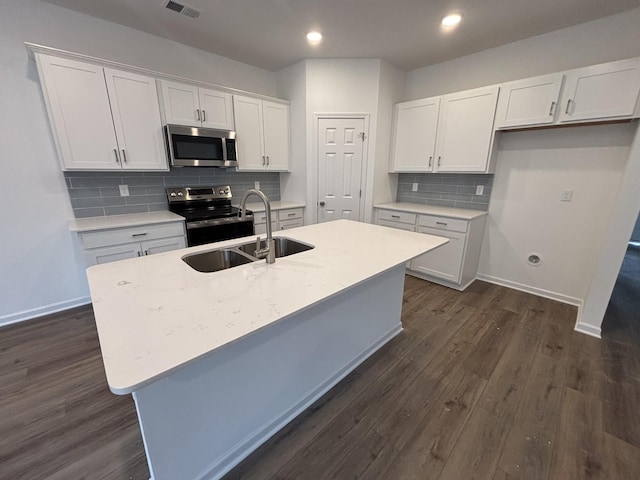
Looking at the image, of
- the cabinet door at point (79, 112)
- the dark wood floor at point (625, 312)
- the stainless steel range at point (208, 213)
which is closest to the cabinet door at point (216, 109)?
the stainless steel range at point (208, 213)

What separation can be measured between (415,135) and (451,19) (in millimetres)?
1239

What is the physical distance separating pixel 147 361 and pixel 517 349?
2.55 meters

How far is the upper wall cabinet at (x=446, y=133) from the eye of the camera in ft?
9.42

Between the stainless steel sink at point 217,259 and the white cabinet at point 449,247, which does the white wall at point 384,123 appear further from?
the stainless steel sink at point 217,259

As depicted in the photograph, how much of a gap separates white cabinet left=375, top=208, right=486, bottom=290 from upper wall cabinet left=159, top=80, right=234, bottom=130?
2.37 metres

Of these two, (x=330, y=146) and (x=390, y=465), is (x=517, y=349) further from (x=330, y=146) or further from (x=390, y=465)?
(x=330, y=146)

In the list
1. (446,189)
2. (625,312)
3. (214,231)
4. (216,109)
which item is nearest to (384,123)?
(446,189)

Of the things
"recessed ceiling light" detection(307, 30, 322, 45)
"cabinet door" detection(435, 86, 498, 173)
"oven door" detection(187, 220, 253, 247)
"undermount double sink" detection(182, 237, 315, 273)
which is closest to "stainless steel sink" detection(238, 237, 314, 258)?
"undermount double sink" detection(182, 237, 315, 273)

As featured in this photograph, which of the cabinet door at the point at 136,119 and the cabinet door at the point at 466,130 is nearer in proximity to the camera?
the cabinet door at the point at 136,119

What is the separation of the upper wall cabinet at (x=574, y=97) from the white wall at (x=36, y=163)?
3733 mm

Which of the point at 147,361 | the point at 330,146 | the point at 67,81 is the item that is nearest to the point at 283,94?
the point at 330,146

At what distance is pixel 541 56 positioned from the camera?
2.67 meters

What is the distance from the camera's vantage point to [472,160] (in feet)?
9.86

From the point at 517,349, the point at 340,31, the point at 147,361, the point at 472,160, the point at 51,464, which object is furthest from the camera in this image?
the point at 472,160
